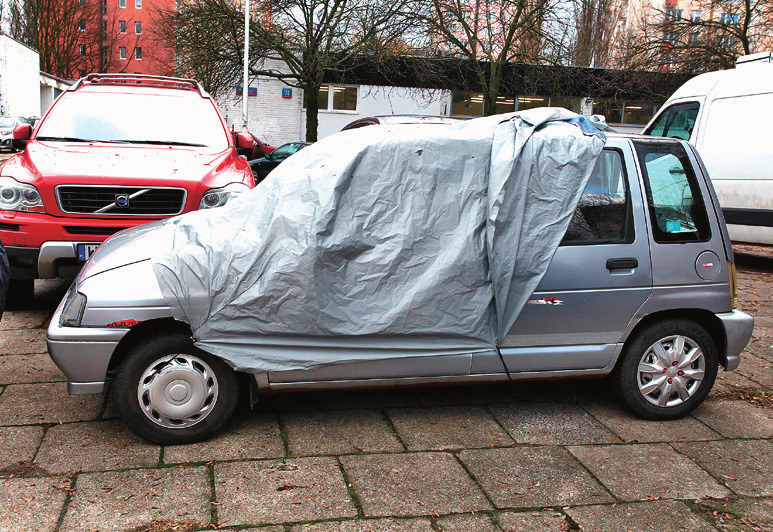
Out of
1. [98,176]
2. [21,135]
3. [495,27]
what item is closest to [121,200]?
[98,176]

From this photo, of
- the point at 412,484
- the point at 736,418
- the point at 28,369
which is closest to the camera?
the point at 412,484

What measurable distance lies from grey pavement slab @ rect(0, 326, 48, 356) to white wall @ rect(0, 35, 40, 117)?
35.4m

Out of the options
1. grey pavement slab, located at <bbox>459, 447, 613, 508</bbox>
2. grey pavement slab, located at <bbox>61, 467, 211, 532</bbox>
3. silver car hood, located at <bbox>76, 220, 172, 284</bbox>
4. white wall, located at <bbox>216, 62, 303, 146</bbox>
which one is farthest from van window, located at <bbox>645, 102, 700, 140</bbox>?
white wall, located at <bbox>216, 62, 303, 146</bbox>

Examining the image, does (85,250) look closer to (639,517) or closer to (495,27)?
(639,517)

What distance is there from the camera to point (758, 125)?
9.36 m

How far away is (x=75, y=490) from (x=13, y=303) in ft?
12.1

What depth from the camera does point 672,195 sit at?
4133 millimetres

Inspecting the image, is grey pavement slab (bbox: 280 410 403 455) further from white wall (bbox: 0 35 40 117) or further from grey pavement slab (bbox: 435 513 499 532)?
white wall (bbox: 0 35 40 117)

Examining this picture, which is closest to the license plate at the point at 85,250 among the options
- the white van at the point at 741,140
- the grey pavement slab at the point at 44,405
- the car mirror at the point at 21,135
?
the grey pavement slab at the point at 44,405

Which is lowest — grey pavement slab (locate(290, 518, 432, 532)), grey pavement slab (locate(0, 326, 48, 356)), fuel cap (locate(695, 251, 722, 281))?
grey pavement slab (locate(0, 326, 48, 356))

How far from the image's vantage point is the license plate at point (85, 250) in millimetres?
5555

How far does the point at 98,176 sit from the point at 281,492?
11.5 ft

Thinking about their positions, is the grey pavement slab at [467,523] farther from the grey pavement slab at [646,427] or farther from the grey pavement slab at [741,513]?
the grey pavement slab at [646,427]

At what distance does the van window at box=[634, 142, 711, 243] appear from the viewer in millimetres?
4082
